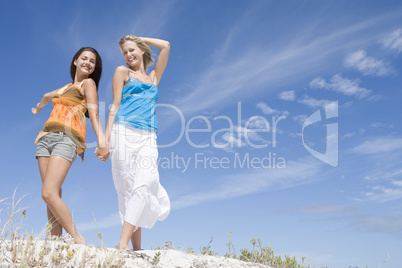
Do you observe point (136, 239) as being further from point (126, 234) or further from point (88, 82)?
point (88, 82)

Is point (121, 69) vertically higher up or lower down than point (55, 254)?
higher up

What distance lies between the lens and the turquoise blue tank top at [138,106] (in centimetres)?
556

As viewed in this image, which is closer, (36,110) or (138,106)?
(138,106)

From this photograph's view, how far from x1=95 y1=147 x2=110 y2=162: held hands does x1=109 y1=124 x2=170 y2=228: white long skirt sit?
0.28 ft

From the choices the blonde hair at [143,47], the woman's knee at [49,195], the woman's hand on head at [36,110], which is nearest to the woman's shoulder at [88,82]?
the blonde hair at [143,47]

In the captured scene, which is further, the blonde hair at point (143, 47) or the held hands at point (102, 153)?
the blonde hair at point (143, 47)

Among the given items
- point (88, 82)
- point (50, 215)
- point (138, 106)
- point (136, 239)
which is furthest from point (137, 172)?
point (88, 82)

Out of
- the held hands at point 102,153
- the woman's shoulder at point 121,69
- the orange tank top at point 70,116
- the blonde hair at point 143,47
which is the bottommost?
the held hands at point 102,153

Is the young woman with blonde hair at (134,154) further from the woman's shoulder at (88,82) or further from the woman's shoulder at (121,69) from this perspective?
the woman's shoulder at (88,82)

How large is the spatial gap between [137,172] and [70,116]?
1296mm

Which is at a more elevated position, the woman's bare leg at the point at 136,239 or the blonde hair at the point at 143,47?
the blonde hair at the point at 143,47

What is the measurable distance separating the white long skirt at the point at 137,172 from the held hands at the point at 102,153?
0.28 feet

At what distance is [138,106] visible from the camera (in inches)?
223

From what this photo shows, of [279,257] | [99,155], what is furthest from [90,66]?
[279,257]
